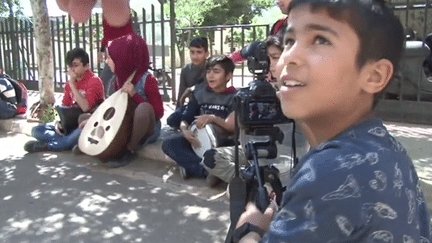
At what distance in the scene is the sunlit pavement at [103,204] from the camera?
3.28m

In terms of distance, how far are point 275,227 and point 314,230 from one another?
9 cm

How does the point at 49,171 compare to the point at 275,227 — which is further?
the point at 49,171

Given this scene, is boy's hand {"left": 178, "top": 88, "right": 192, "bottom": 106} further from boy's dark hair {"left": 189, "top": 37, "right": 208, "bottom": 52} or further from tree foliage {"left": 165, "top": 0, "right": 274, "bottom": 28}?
tree foliage {"left": 165, "top": 0, "right": 274, "bottom": 28}

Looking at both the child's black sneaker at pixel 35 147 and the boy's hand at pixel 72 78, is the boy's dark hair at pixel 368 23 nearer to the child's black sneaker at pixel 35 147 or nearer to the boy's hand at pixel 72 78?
the boy's hand at pixel 72 78

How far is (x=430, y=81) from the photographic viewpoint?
20.4 feet

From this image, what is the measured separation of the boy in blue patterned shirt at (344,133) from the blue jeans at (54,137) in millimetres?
4797

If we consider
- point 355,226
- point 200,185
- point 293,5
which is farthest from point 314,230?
point 200,185

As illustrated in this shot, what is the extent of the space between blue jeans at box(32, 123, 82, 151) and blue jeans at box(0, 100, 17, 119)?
1.45m

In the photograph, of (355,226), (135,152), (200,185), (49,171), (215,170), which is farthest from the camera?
(135,152)

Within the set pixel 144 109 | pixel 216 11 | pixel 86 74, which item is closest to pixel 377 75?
pixel 144 109

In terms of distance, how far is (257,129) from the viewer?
5.81ft

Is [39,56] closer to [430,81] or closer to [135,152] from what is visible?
[135,152]

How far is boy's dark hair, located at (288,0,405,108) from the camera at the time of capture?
0.91 m

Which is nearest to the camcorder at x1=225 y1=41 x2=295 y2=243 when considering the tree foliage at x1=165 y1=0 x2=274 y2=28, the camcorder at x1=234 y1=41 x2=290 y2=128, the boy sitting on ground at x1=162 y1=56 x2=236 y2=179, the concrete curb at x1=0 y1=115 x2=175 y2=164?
the camcorder at x1=234 y1=41 x2=290 y2=128
